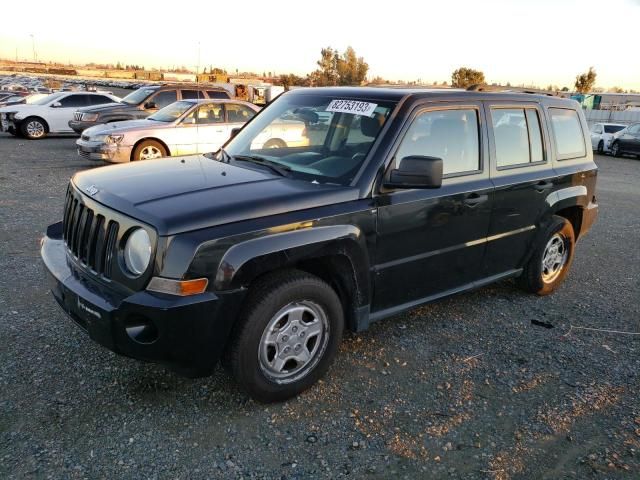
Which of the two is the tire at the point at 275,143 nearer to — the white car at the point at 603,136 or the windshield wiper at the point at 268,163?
the windshield wiper at the point at 268,163

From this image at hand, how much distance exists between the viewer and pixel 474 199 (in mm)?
3994

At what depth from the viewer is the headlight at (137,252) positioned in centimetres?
276

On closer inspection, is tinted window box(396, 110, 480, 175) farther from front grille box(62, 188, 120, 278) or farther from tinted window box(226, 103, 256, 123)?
tinted window box(226, 103, 256, 123)

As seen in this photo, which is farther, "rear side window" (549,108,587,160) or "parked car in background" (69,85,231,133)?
"parked car in background" (69,85,231,133)

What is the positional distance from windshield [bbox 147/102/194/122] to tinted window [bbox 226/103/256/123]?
87 centimetres

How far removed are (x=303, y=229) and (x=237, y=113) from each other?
10.0m

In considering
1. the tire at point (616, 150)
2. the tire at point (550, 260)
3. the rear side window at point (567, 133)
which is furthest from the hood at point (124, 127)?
the tire at point (616, 150)

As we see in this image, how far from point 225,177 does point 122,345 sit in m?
1.25

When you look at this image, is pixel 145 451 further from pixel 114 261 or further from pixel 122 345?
pixel 114 261

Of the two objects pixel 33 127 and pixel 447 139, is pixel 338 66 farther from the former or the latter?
pixel 447 139

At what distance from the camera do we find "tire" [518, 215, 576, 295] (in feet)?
16.2

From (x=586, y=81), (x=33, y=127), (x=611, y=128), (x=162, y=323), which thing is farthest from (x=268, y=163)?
(x=586, y=81)

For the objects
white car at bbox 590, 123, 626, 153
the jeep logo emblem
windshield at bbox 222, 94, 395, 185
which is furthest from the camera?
white car at bbox 590, 123, 626, 153

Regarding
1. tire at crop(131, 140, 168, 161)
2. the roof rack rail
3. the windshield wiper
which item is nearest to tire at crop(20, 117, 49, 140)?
tire at crop(131, 140, 168, 161)
